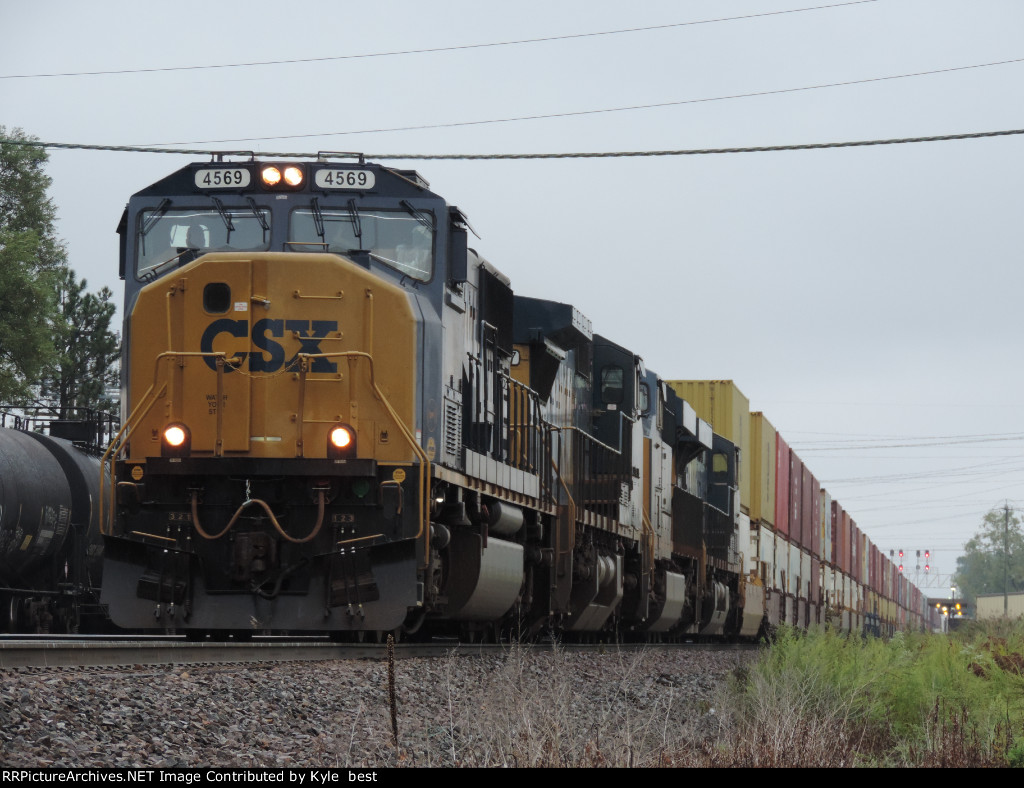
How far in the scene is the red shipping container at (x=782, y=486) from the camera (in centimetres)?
3266

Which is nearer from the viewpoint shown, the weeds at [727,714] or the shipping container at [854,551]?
the weeds at [727,714]

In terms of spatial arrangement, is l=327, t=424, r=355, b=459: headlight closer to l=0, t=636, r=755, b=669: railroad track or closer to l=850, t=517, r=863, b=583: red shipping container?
l=0, t=636, r=755, b=669: railroad track

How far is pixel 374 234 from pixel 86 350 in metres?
40.4

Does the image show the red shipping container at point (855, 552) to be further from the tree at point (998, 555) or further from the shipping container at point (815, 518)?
the tree at point (998, 555)

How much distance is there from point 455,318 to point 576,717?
13.6 feet

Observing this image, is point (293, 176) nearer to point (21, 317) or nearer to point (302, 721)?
point (302, 721)

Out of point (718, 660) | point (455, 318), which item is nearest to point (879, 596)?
point (718, 660)

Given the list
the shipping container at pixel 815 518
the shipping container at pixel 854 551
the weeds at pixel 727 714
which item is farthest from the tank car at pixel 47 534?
the shipping container at pixel 854 551

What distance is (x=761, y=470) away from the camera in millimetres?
30234

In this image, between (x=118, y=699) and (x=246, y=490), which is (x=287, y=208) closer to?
(x=246, y=490)

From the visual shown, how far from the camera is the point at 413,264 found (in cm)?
1155

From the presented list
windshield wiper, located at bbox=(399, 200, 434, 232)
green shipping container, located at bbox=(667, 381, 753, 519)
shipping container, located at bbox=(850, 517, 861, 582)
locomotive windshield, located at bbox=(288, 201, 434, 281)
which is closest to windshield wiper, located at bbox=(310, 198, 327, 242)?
locomotive windshield, located at bbox=(288, 201, 434, 281)

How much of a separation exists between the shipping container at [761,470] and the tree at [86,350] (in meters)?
26.4

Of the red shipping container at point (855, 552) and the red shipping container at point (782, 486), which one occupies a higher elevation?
the red shipping container at point (782, 486)
